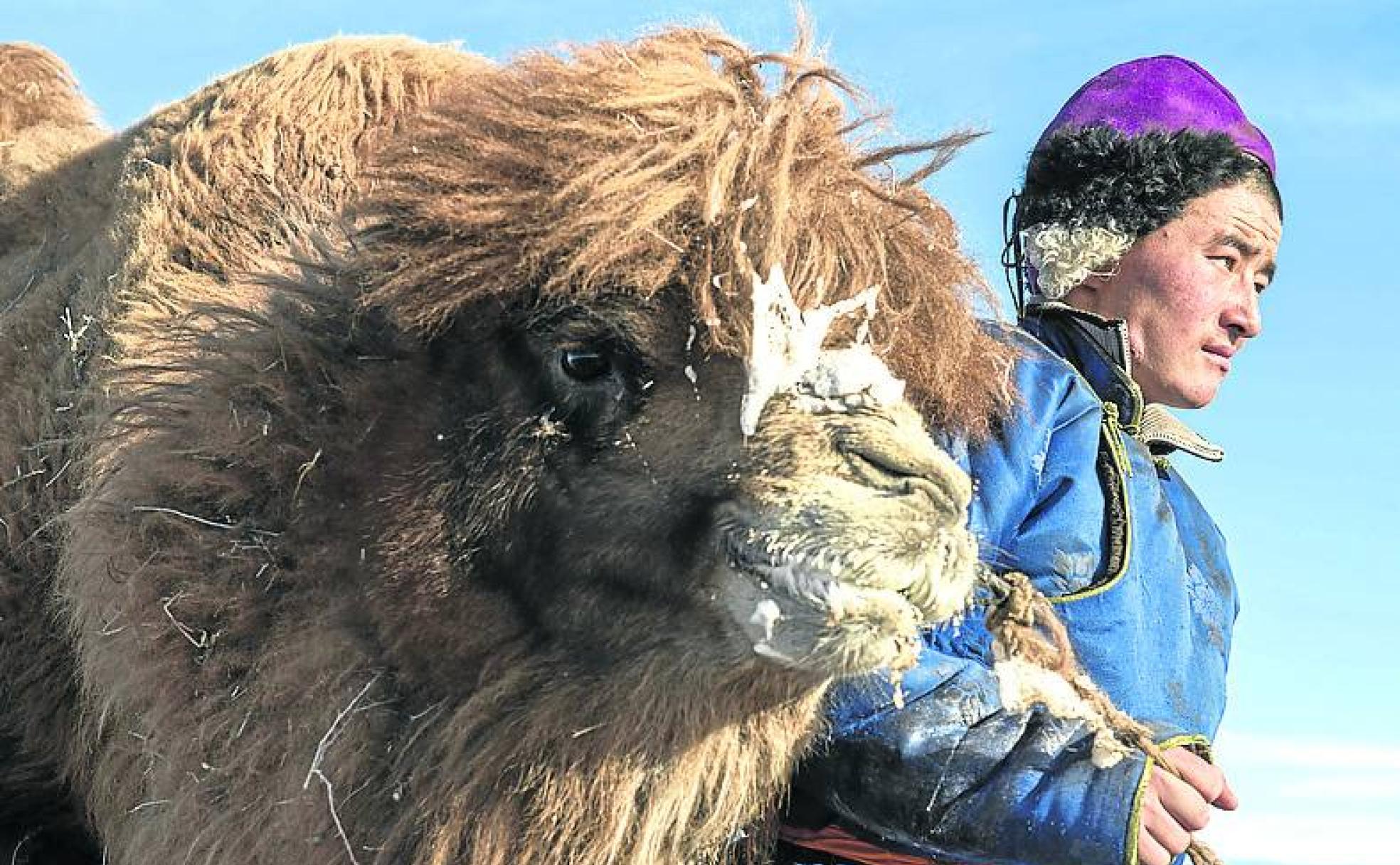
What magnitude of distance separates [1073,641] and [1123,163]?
1311 millimetres

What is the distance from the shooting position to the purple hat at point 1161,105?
14.1ft

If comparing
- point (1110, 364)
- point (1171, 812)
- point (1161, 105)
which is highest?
point (1161, 105)

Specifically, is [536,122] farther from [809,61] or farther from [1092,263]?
[1092,263]

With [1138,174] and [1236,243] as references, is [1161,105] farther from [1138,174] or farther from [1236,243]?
[1236,243]

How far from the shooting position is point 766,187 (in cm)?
320

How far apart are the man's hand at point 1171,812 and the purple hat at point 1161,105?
5.59 feet

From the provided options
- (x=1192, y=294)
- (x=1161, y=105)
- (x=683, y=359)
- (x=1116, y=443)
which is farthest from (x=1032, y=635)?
(x=1161, y=105)

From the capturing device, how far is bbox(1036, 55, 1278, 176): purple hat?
431 cm

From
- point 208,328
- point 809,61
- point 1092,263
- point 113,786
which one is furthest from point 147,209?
point 1092,263

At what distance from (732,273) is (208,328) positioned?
4.23 feet

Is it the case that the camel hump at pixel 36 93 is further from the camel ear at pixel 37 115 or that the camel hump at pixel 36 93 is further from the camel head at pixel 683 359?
the camel head at pixel 683 359

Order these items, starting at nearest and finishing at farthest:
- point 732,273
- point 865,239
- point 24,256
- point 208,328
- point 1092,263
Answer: point 732,273
point 865,239
point 208,328
point 1092,263
point 24,256

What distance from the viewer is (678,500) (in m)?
3.05

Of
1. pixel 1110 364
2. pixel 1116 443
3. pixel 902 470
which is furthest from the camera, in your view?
pixel 1110 364
